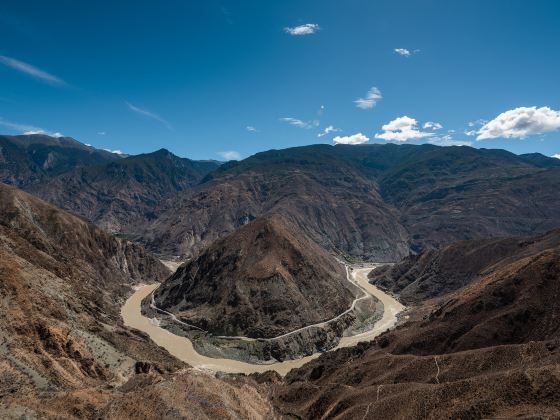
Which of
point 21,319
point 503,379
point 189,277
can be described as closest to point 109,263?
point 189,277

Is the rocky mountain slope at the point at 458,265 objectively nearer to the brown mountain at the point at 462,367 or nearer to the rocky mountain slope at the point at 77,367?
the brown mountain at the point at 462,367

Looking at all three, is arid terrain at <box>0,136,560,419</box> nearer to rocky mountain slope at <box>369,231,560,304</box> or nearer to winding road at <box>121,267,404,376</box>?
rocky mountain slope at <box>369,231,560,304</box>

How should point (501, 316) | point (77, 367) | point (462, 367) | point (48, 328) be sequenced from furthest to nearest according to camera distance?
point (501, 316), point (48, 328), point (77, 367), point (462, 367)

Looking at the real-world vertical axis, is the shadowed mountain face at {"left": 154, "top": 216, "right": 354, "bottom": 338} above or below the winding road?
above

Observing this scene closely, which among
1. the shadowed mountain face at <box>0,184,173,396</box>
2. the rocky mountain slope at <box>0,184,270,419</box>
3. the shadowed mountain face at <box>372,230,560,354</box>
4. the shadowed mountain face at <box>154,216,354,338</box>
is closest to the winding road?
the shadowed mountain face at <box>154,216,354,338</box>

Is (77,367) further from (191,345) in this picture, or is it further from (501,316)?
(501,316)

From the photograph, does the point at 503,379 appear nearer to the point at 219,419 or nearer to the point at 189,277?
the point at 219,419

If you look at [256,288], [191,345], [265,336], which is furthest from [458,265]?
[191,345]

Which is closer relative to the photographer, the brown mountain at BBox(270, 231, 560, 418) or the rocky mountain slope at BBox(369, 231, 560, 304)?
the brown mountain at BBox(270, 231, 560, 418)
